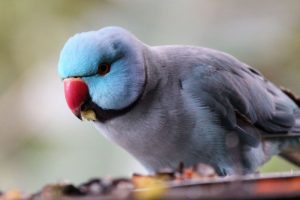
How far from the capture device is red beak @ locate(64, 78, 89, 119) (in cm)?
207

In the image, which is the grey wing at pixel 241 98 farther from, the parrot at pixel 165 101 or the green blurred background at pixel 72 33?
the green blurred background at pixel 72 33

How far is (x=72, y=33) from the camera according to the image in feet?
10.0

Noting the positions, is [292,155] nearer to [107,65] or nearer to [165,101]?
[165,101]

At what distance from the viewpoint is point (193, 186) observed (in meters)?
1.00

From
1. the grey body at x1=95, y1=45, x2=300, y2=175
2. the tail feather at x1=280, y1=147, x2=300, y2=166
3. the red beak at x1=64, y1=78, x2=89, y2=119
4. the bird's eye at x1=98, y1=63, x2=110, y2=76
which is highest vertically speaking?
the bird's eye at x1=98, y1=63, x2=110, y2=76

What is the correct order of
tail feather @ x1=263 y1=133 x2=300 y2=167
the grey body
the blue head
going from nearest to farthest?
the blue head < the grey body < tail feather @ x1=263 y1=133 x2=300 y2=167

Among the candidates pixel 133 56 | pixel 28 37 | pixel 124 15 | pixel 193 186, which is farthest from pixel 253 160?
pixel 193 186

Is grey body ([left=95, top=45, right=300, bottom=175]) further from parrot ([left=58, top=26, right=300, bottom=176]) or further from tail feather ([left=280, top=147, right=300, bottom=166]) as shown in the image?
tail feather ([left=280, top=147, right=300, bottom=166])

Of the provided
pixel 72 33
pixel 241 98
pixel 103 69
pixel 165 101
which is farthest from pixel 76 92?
pixel 72 33

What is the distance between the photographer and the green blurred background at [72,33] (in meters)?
2.87

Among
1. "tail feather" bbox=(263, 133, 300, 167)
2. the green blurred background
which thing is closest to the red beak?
the green blurred background

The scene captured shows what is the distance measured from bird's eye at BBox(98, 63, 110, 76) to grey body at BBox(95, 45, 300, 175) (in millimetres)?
167

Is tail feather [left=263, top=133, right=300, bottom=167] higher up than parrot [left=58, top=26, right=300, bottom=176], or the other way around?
parrot [left=58, top=26, right=300, bottom=176]

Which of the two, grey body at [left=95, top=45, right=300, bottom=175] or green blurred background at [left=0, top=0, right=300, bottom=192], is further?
green blurred background at [left=0, top=0, right=300, bottom=192]
